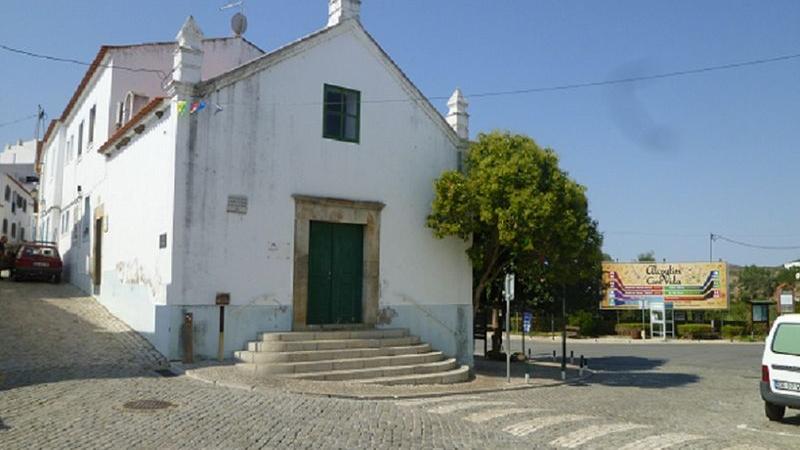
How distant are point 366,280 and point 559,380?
5.26m

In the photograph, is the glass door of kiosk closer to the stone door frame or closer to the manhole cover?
the stone door frame

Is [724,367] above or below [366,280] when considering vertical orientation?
below

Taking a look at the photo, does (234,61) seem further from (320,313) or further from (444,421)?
(444,421)

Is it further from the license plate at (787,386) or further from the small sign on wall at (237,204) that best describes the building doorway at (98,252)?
the license plate at (787,386)

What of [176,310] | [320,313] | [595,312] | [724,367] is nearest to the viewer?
[176,310]

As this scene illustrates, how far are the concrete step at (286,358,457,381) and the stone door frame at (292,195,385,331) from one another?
6.05 feet

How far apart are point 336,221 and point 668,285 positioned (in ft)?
96.2

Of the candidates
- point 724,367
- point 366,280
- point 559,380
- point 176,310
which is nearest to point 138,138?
point 176,310

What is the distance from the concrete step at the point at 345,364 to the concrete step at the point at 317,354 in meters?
0.19

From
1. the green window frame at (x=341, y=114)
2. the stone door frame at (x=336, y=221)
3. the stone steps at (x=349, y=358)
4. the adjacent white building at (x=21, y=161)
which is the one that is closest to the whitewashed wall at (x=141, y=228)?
the stone steps at (x=349, y=358)

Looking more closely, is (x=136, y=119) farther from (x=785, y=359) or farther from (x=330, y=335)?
(x=785, y=359)

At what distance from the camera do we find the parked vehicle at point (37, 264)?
77.0 feet

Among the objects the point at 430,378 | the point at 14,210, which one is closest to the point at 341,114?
the point at 430,378

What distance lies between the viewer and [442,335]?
17.1 meters
